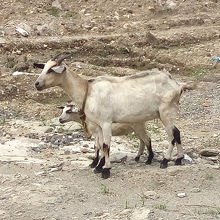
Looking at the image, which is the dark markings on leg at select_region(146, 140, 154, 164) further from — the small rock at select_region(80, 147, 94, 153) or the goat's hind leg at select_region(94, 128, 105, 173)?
the small rock at select_region(80, 147, 94, 153)

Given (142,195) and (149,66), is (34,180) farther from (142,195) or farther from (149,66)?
(149,66)

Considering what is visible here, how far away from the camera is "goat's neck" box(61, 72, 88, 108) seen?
1138cm

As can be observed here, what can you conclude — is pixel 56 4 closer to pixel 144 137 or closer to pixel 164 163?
pixel 144 137

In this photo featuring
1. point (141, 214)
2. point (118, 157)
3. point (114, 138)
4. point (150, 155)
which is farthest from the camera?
point (114, 138)

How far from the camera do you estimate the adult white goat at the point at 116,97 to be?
36.8 ft

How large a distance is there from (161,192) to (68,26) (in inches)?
605

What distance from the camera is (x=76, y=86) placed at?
1141 centimetres

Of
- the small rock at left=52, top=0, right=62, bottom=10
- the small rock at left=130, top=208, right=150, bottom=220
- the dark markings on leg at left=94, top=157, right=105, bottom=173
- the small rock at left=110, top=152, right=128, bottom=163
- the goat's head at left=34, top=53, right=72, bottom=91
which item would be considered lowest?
the small rock at left=110, top=152, right=128, bottom=163

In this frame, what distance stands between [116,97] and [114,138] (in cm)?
271

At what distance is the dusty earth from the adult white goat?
0.84 meters

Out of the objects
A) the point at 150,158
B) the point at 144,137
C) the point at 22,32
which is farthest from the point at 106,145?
the point at 22,32

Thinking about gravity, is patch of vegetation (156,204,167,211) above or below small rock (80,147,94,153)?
above

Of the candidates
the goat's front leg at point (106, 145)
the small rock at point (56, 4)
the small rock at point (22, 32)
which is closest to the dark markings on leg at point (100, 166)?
the goat's front leg at point (106, 145)


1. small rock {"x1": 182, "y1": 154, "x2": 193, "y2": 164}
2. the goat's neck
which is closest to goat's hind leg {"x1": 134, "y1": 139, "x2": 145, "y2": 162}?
small rock {"x1": 182, "y1": 154, "x2": 193, "y2": 164}
